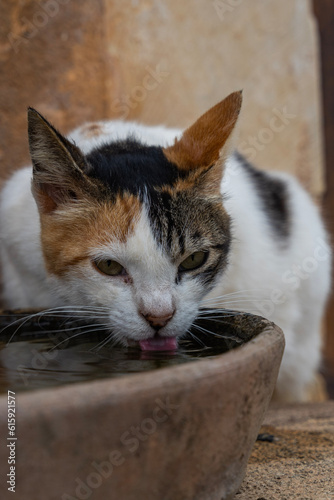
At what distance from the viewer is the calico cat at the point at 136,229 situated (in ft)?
5.74

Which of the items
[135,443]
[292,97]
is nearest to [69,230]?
[135,443]

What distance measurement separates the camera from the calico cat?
5.74ft

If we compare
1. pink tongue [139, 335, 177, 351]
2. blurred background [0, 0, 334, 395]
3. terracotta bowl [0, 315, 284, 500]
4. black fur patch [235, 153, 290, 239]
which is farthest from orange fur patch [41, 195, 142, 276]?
blurred background [0, 0, 334, 395]

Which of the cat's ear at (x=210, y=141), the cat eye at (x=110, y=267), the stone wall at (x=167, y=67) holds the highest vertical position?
the stone wall at (x=167, y=67)

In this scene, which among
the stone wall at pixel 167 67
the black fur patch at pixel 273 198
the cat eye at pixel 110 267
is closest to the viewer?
the cat eye at pixel 110 267

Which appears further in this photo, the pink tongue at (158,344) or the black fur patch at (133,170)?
the black fur patch at (133,170)

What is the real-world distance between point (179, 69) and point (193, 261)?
236 centimetres

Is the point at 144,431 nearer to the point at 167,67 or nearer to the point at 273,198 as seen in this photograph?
the point at 273,198

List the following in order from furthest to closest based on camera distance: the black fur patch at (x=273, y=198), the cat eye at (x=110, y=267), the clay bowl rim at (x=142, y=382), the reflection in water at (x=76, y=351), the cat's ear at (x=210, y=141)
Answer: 1. the black fur patch at (x=273, y=198)
2. the cat's ear at (x=210, y=141)
3. the cat eye at (x=110, y=267)
4. the reflection in water at (x=76, y=351)
5. the clay bowl rim at (x=142, y=382)

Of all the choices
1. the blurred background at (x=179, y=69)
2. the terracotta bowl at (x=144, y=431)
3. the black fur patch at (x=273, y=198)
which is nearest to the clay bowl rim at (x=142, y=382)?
the terracotta bowl at (x=144, y=431)

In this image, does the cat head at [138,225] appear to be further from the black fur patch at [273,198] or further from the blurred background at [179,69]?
the blurred background at [179,69]

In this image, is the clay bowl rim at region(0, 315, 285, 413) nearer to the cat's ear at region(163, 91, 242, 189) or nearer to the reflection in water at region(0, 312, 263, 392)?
the reflection in water at region(0, 312, 263, 392)

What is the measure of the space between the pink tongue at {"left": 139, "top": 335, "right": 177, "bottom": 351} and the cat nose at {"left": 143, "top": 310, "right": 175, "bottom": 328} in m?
0.07

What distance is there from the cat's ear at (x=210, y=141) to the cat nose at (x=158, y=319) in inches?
21.9
